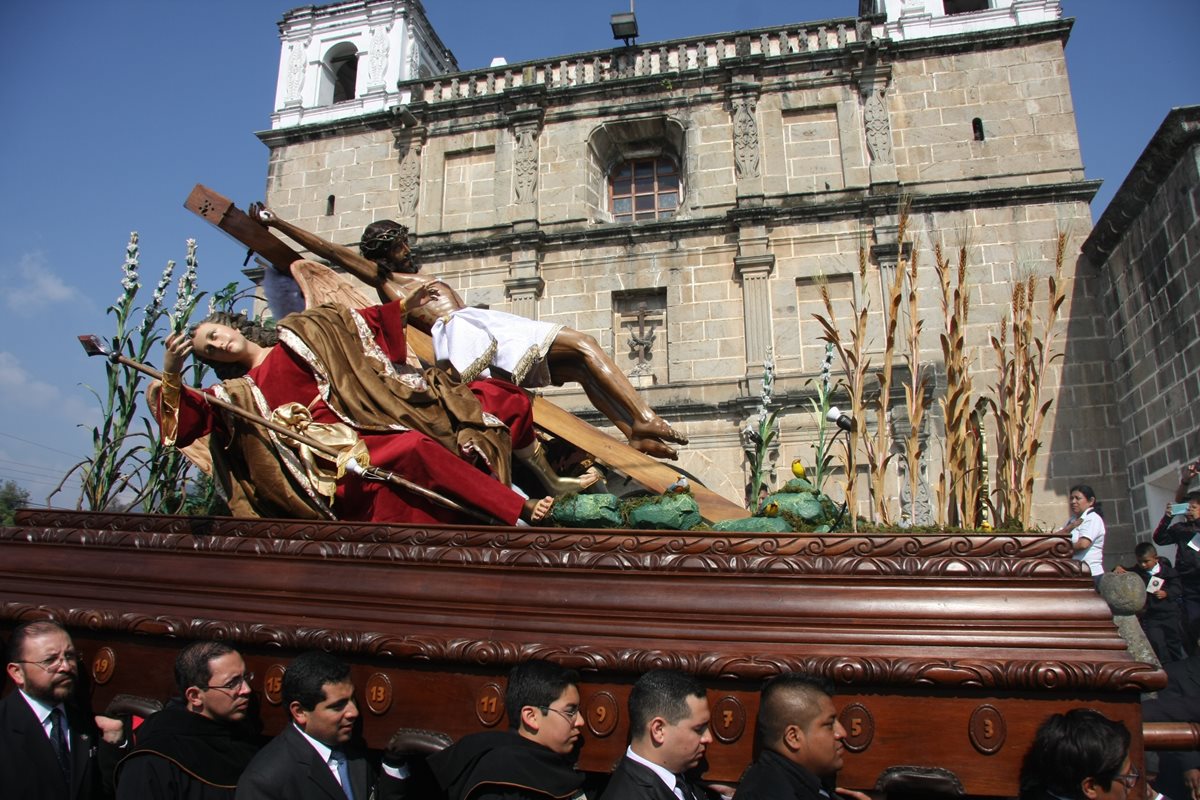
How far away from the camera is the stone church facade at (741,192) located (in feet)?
45.0

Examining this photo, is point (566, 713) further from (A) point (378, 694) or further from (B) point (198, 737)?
(B) point (198, 737)

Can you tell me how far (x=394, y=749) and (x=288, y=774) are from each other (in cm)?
27

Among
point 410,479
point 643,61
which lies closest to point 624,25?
point 643,61

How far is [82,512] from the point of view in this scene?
2.79m

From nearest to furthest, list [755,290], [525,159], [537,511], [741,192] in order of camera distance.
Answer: [537,511], [755,290], [741,192], [525,159]

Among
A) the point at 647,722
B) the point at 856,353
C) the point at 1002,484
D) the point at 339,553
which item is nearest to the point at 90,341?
the point at 339,553

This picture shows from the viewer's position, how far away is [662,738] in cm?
189

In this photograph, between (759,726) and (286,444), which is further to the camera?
(286,444)

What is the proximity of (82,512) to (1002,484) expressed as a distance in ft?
10.4

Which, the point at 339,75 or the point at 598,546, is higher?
the point at 339,75

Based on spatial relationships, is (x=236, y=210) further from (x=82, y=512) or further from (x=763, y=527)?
(x=763, y=527)

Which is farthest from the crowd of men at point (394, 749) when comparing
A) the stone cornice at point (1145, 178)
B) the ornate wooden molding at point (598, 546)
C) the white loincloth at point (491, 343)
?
the stone cornice at point (1145, 178)

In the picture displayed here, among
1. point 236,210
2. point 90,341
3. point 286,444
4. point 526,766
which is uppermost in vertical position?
point 236,210

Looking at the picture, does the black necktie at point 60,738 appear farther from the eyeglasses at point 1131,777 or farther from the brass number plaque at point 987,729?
the eyeglasses at point 1131,777
